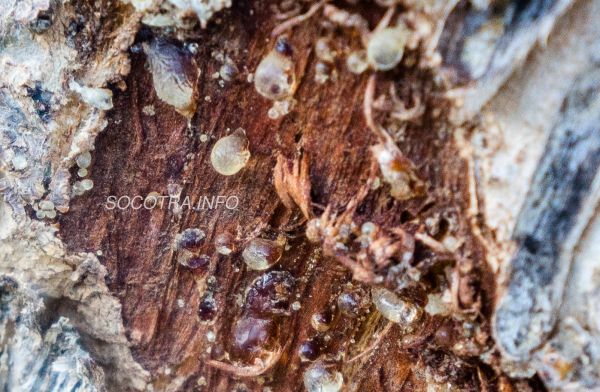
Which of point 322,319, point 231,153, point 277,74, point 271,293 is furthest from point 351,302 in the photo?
point 277,74

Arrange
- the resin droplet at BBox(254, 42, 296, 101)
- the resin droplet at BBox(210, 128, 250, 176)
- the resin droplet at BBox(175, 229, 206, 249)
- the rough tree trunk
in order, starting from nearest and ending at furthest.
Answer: the rough tree trunk → the resin droplet at BBox(254, 42, 296, 101) → the resin droplet at BBox(210, 128, 250, 176) → the resin droplet at BBox(175, 229, 206, 249)

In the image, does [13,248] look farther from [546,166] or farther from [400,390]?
[546,166]

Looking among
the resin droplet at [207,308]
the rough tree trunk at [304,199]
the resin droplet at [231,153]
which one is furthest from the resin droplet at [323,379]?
the resin droplet at [231,153]

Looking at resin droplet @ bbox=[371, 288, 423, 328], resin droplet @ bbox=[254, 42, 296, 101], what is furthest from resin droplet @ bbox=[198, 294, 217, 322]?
resin droplet @ bbox=[254, 42, 296, 101]

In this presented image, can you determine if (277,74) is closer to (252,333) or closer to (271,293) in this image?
(271,293)

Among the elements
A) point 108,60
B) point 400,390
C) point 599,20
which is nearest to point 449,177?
point 599,20

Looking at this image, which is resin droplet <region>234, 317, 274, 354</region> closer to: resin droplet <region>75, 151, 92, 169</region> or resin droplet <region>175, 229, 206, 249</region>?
resin droplet <region>175, 229, 206, 249</region>
